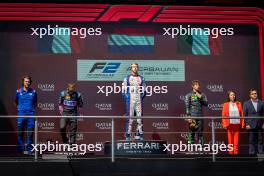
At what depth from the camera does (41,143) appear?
14.8 m

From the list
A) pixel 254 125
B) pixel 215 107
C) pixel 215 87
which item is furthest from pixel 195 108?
pixel 215 87

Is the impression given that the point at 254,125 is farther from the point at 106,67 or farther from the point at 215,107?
the point at 106,67

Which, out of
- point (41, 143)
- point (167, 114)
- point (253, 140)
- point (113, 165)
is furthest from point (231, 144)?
point (41, 143)

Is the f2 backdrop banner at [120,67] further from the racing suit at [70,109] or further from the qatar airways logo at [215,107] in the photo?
the racing suit at [70,109]

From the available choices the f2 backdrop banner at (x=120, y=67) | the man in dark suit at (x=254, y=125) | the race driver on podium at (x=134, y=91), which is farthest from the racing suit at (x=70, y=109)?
the man in dark suit at (x=254, y=125)

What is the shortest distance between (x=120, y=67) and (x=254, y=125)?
12.7 feet

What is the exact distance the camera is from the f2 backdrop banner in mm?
15125

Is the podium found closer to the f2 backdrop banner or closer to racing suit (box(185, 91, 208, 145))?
racing suit (box(185, 91, 208, 145))

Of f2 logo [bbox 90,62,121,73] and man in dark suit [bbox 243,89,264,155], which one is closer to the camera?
man in dark suit [bbox 243,89,264,155]

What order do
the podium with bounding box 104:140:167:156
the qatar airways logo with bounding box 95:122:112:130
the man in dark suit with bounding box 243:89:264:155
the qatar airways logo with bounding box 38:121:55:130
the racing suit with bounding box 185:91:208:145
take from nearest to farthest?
the podium with bounding box 104:140:167:156 → the man in dark suit with bounding box 243:89:264:155 → the racing suit with bounding box 185:91:208:145 → the qatar airways logo with bounding box 38:121:55:130 → the qatar airways logo with bounding box 95:122:112:130

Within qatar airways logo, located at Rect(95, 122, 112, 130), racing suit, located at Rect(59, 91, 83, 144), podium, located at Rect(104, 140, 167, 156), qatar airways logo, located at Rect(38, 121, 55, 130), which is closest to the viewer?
podium, located at Rect(104, 140, 167, 156)

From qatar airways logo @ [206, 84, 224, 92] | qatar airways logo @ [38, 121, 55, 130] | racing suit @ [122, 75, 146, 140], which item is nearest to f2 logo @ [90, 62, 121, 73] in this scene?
racing suit @ [122, 75, 146, 140]

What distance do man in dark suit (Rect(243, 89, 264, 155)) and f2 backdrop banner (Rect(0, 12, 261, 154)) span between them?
5.73ft

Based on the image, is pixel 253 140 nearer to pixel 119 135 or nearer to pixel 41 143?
pixel 119 135
